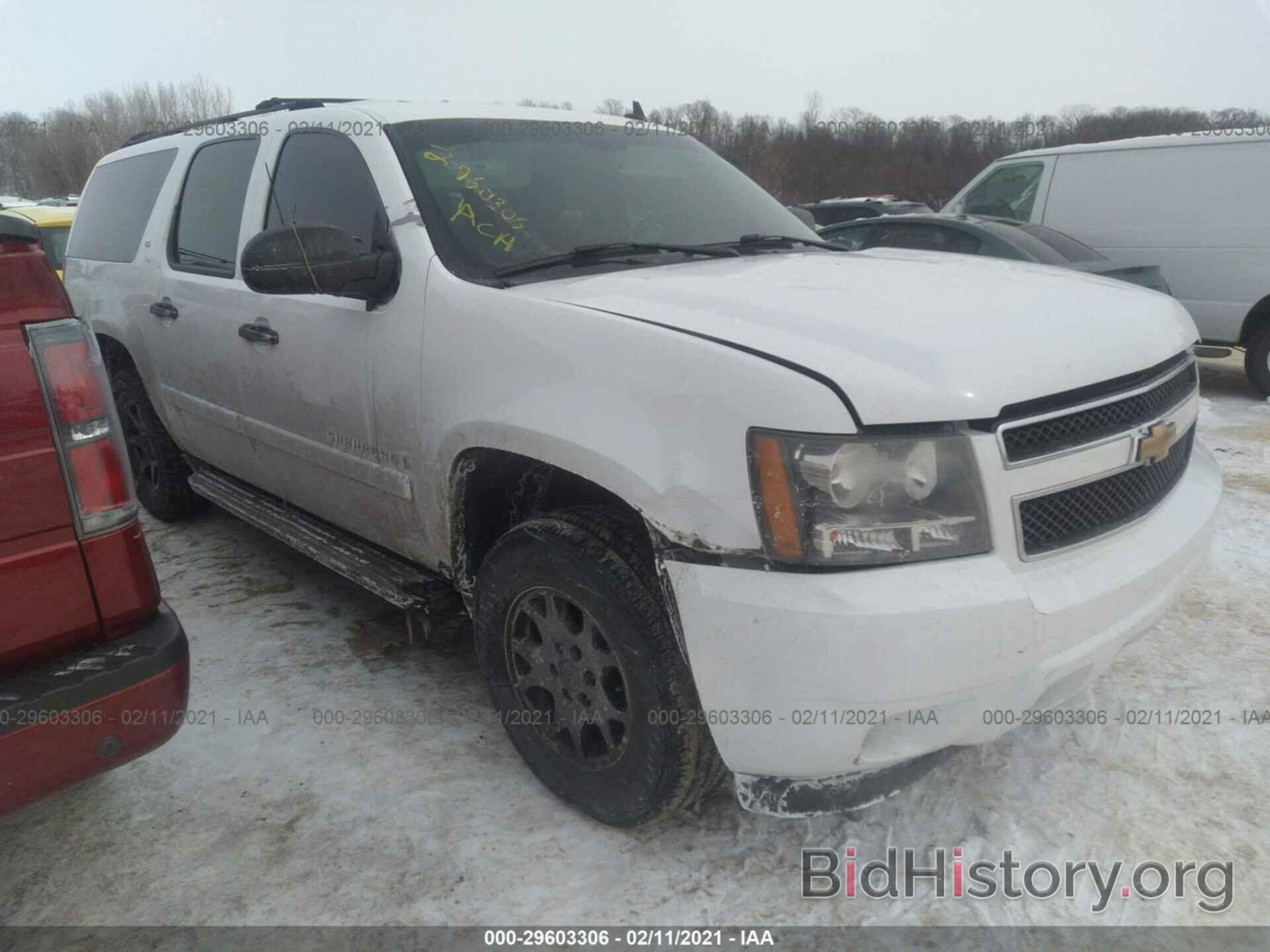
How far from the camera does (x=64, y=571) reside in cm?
171

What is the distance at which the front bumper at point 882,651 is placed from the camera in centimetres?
164

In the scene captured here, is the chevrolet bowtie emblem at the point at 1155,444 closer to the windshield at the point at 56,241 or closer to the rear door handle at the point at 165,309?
the rear door handle at the point at 165,309

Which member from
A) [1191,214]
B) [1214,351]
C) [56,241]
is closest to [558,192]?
[1191,214]

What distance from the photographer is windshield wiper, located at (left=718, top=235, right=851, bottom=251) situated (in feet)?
9.64

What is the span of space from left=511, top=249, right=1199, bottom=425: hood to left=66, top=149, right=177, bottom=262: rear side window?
2719 mm

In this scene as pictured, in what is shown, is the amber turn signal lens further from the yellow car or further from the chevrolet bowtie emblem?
the yellow car

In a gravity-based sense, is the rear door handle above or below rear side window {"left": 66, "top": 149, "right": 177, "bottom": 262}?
below

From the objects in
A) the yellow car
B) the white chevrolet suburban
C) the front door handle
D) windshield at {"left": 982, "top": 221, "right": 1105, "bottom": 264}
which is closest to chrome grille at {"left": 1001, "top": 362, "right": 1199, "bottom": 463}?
the white chevrolet suburban

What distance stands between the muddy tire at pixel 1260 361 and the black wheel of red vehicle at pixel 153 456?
7.59m

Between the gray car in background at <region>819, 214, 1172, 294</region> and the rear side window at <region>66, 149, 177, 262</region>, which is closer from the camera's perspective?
the rear side window at <region>66, 149, 177, 262</region>

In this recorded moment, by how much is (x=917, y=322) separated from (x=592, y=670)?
1.09 metres

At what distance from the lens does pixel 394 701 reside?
114 inches

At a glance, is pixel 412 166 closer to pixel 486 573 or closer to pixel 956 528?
pixel 486 573

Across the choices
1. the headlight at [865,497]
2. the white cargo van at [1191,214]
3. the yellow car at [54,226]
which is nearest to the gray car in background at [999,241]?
the white cargo van at [1191,214]
